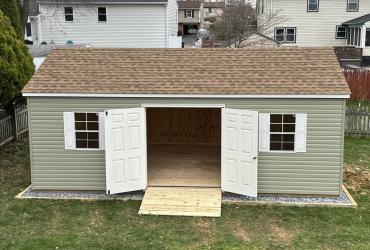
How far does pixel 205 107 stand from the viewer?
1275 cm

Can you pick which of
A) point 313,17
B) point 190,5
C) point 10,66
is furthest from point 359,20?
point 190,5

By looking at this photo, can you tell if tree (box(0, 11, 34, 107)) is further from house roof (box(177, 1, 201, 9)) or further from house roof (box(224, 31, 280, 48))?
house roof (box(177, 1, 201, 9))

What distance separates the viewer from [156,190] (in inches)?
513

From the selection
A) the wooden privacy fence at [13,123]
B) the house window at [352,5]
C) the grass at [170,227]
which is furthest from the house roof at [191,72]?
the house window at [352,5]

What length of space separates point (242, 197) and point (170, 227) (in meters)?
2.70

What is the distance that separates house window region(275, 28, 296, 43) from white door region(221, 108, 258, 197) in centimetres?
3099

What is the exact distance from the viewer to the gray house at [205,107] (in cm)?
1250

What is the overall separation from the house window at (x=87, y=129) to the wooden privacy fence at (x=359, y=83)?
2069 cm

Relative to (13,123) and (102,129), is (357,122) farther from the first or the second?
(13,123)

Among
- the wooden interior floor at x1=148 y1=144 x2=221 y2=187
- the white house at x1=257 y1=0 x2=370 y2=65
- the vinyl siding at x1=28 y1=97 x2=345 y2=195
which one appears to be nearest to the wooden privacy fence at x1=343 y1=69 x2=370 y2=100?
the white house at x1=257 y1=0 x2=370 y2=65

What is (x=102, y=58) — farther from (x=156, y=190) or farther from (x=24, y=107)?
(x=24, y=107)

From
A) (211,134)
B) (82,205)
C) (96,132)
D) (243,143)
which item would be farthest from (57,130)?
(211,134)

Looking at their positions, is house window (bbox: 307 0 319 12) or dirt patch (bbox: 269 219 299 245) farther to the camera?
house window (bbox: 307 0 319 12)

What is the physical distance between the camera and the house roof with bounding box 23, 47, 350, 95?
12641mm
